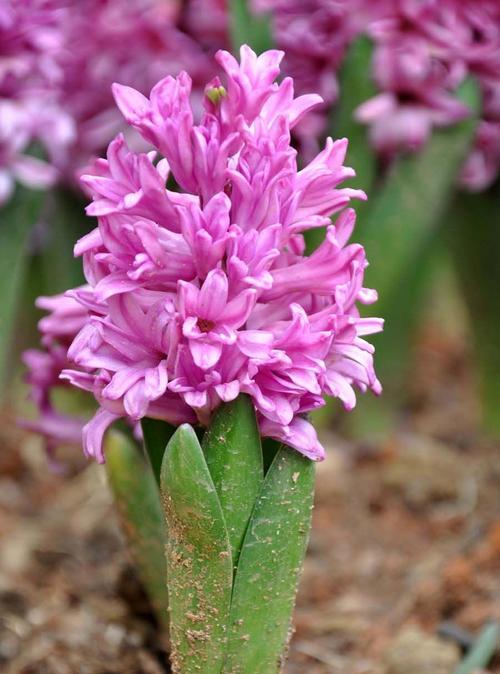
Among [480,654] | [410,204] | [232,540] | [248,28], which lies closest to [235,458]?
[232,540]

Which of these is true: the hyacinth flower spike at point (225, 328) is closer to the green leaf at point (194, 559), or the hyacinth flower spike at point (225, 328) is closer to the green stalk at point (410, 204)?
the green leaf at point (194, 559)

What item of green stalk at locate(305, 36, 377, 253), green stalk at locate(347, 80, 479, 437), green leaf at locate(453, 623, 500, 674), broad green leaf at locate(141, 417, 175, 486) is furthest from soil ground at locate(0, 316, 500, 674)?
green stalk at locate(305, 36, 377, 253)

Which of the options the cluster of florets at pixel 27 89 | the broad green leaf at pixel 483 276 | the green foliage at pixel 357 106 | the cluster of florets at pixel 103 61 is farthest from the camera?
the broad green leaf at pixel 483 276

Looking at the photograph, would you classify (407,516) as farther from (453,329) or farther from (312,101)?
(453,329)

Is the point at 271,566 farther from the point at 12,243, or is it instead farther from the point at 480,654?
the point at 12,243

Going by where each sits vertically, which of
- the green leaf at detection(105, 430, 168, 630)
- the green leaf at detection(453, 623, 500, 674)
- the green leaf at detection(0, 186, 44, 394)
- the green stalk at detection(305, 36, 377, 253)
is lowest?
the green leaf at detection(0, 186, 44, 394)

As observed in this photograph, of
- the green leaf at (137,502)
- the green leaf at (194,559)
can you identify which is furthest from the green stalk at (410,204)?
the green leaf at (194,559)

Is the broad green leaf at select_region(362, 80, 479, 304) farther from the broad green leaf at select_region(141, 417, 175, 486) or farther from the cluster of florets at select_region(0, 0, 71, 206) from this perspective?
the broad green leaf at select_region(141, 417, 175, 486)
